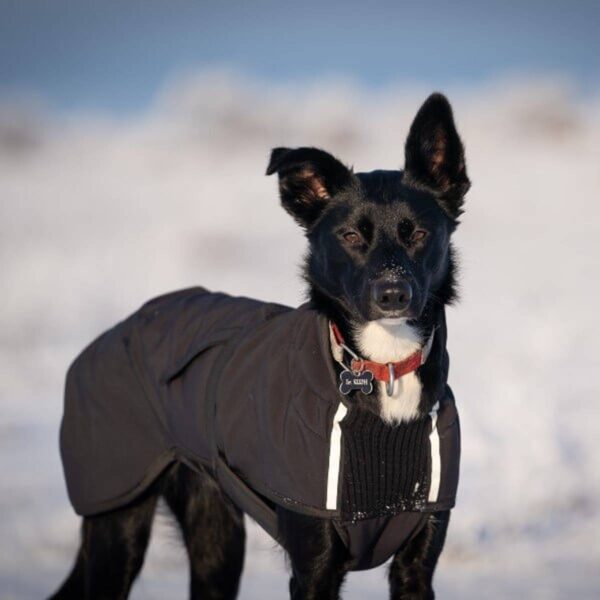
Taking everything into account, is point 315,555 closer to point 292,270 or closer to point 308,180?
point 308,180

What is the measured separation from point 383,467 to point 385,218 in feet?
2.53

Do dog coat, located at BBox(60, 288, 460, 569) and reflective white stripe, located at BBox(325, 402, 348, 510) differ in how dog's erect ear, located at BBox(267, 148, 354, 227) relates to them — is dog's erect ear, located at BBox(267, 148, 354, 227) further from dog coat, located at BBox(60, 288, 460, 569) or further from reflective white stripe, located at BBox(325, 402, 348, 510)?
reflective white stripe, located at BBox(325, 402, 348, 510)

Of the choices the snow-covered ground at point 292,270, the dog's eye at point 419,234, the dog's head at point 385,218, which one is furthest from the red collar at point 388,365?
the snow-covered ground at point 292,270

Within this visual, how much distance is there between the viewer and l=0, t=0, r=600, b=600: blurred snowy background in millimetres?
5719

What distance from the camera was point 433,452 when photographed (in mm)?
3887

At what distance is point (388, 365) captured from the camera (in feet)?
12.8

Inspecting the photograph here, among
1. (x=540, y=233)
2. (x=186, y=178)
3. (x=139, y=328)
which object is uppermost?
(x=186, y=178)

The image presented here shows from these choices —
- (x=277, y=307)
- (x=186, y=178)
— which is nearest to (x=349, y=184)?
(x=277, y=307)

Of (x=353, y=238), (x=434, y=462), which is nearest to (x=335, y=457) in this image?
(x=434, y=462)

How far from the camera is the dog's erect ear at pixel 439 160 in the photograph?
4.19m

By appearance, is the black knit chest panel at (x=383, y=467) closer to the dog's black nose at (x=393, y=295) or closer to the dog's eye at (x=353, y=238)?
the dog's black nose at (x=393, y=295)

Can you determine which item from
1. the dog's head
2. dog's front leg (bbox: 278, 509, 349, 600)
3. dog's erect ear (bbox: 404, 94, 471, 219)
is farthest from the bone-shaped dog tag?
dog's erect ear (bbox: 404, 94, 471, 219)

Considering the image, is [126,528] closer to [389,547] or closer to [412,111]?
[389,547]

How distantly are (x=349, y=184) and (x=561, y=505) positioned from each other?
7.80 ft
